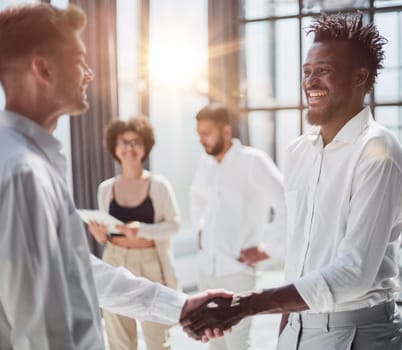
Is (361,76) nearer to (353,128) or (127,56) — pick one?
(353,128)

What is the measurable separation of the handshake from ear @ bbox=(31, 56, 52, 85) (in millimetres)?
986

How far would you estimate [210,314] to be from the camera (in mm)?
2000

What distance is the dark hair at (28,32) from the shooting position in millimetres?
1177

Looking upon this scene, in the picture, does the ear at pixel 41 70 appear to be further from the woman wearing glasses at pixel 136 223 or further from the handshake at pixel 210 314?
the woman wearing glasses at pixel 136 223

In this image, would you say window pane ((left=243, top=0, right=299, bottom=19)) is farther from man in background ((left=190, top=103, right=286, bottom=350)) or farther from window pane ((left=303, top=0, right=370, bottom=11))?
man in background ((left=190, top=103, right=286, bottom=350))

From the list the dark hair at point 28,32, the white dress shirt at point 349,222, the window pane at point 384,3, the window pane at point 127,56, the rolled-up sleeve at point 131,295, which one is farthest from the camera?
the window pane at point 127,56

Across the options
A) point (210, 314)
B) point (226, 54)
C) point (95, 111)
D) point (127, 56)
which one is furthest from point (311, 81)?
point (127, 56)

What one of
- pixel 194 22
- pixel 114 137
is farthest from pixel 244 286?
pixel 194 22

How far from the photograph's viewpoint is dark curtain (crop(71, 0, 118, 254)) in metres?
4.66

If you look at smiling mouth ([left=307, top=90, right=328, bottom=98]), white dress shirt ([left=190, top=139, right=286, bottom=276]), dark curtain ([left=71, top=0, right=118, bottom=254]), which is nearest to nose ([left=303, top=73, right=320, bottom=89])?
smiling mouth ([left=307, top=90, right=328, bottom=98])

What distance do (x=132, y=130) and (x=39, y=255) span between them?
258 cm

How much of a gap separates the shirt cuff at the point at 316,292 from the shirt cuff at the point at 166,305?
18.1 inches

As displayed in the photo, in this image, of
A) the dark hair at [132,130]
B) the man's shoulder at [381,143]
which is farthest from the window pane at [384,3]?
the man's shoulder at [381,143]

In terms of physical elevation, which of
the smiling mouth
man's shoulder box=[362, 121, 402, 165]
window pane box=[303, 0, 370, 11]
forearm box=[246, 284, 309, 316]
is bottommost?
forearm box=[246, 284, 309, 316]
